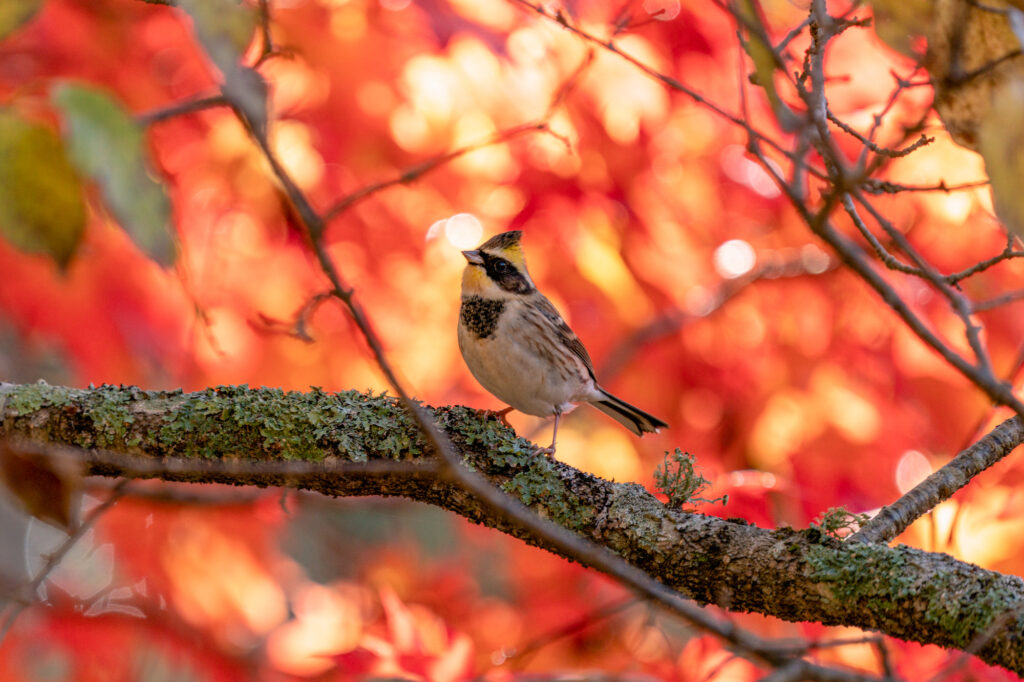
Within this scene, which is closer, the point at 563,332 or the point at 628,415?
the point at 563,332

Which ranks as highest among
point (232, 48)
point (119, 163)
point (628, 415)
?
point (628, 415)

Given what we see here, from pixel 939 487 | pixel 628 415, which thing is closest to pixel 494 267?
pixel 628 415

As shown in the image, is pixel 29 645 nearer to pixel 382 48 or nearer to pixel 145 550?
pixel 145 550

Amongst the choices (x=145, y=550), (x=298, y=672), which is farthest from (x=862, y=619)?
(x=145, y=550)

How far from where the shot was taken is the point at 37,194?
970 mm

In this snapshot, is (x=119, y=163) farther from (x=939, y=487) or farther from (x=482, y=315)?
(x=482, y=315)

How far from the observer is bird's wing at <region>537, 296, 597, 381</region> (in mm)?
4352

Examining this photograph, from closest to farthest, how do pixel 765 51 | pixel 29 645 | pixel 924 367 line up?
pixel 765 51
pixel 924 367
pixel 29 645

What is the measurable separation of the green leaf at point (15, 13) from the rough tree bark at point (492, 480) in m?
1.52

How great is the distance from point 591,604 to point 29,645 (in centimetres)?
394

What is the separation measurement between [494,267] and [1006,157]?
3.32 metres

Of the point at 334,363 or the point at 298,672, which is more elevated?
the point at 334,363

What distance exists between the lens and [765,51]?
1.29 meters

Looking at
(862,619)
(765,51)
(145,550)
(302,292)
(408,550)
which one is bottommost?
(862,619)
